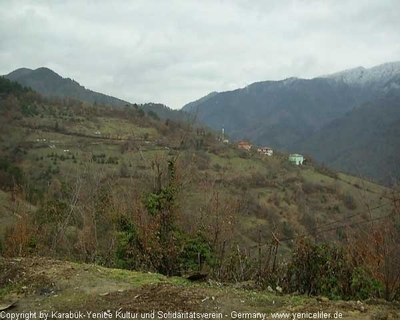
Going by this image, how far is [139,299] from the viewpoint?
4652 mm

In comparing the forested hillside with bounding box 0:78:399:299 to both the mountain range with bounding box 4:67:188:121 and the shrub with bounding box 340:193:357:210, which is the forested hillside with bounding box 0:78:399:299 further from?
the mountain range with bounding box 4:67:188:121

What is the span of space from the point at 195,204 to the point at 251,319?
A: 245 inches

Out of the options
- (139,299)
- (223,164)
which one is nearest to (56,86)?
(223,164)

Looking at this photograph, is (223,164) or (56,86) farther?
(56,86)

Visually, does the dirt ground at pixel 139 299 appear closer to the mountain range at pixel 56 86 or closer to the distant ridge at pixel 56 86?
the mountain range at pixel 56 86

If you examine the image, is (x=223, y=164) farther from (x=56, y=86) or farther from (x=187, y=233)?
(x=56, y=86)

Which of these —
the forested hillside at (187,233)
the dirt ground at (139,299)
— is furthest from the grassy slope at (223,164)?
the dirt ground at (139,299)

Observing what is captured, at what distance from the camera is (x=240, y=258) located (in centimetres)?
708

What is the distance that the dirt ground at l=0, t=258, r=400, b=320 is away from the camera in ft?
13.8

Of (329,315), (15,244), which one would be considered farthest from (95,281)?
(15,244)

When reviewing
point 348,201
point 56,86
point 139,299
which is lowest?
point 348,201

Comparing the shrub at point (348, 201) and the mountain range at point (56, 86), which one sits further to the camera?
the mountain range at point (56, 86)

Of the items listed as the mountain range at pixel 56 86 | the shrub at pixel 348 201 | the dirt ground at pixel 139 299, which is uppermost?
the mountain range at pixel 56 86

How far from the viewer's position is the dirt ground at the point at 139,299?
4.21m
